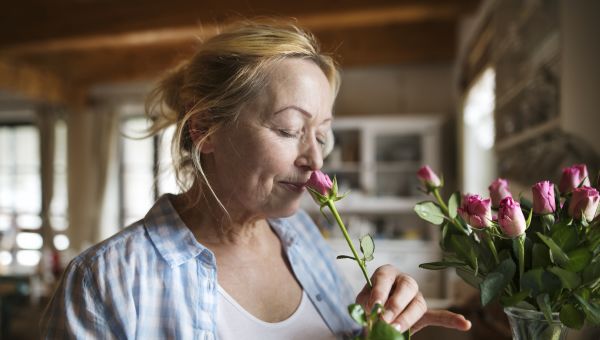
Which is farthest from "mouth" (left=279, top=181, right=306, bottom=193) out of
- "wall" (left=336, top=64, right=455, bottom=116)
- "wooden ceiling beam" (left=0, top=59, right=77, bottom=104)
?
"wooden ceiling beam" (left=0, top=59, right=77, bottom=104)

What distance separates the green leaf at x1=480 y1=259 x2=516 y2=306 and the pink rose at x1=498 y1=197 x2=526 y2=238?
49 millimetres

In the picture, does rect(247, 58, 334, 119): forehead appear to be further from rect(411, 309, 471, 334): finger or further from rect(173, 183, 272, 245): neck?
rect(411, 309, 471, 334): finger

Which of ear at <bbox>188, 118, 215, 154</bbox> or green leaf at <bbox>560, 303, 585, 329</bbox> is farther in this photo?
ear at <bbox>188, 118, 215, 154</bbox>

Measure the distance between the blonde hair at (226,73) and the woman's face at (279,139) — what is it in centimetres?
2

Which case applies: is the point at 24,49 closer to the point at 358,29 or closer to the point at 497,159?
the point at 358,29

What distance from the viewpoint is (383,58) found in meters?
4.43

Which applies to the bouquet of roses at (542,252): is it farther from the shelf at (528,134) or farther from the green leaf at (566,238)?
the shelf at (528,134)

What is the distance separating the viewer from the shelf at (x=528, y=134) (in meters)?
1.44

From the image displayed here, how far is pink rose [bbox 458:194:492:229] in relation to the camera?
0.51 metres

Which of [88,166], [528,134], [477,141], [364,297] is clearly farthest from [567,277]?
[88,166]

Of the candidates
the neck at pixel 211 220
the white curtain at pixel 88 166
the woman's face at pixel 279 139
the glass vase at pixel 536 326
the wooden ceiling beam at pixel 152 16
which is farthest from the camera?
the white curtain at pixel 88 166

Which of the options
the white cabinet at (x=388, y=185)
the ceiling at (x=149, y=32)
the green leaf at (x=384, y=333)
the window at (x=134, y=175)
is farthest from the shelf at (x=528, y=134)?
the window at (x=134, y=175)

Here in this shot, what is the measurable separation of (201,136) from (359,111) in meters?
4.00

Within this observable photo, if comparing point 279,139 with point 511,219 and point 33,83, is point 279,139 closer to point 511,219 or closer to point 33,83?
point 511,219
